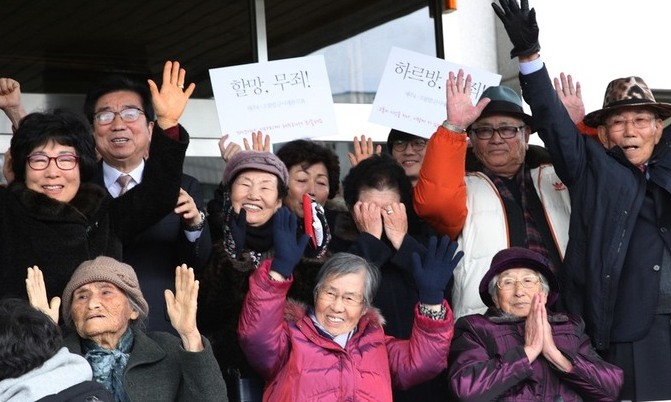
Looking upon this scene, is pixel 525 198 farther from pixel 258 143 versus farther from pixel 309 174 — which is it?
pixel 258 143

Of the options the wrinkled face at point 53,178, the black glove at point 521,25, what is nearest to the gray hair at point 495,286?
the black glove at point 521,25

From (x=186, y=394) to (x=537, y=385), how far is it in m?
1.35

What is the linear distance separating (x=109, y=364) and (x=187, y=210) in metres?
0.82

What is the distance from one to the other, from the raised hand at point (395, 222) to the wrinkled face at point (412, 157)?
0.75m

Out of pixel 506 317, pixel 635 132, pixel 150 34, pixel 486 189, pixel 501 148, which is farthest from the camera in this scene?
pixel 150 34

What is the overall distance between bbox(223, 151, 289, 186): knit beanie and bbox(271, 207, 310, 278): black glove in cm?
45

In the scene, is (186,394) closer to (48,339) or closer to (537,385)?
(48,339)

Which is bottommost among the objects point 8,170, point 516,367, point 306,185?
point 516,367

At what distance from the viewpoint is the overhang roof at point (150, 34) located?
7.41 metres

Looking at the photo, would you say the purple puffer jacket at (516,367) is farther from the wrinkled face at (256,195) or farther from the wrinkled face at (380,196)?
the wrinkled face at (256,195)

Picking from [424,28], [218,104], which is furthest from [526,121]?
[424,28]

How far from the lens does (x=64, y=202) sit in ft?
17.5

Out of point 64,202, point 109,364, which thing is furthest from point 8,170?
point 109,364

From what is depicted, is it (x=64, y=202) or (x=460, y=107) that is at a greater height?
(x=460, y=107)
